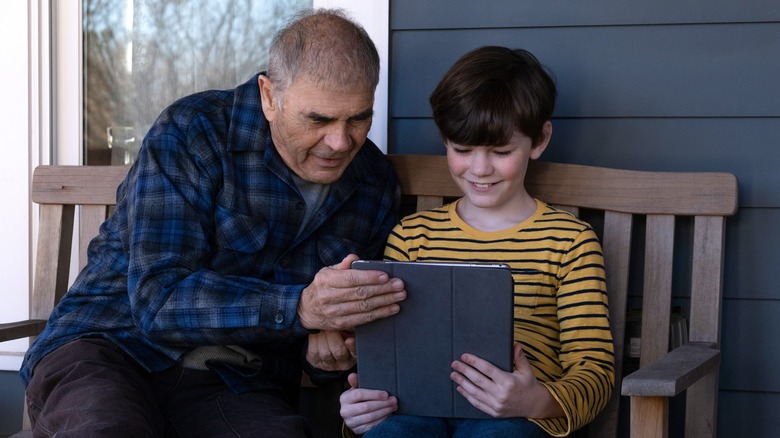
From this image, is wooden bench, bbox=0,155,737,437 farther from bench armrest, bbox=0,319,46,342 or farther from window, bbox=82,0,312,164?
window, bbox=82,0,312,164

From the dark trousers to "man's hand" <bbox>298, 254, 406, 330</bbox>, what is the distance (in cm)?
27

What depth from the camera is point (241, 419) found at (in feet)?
6.54

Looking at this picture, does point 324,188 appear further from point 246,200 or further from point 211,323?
point 211,323

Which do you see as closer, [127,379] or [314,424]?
[127,379]

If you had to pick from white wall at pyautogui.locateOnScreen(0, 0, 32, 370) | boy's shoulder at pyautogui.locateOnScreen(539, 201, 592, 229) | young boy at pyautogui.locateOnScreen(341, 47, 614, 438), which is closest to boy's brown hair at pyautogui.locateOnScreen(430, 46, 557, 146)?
Answer: young boy at pyautogui.locateOnScreen(341, 47, 614, 438)

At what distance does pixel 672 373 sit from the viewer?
168 centimetres

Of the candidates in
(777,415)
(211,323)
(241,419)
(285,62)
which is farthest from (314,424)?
(777,415)

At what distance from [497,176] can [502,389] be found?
1.67 ft

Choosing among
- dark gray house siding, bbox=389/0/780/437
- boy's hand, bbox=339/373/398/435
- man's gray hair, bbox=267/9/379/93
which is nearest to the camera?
boy's hand, bbox=339/373/398/435

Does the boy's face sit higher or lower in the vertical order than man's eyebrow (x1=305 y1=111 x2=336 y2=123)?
lower

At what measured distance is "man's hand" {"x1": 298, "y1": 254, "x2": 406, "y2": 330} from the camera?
1.75 meters

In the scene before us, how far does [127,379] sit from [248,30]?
1.15m

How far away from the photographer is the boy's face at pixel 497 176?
2061 millimetres

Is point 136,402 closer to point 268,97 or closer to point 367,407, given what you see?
point 367,407
